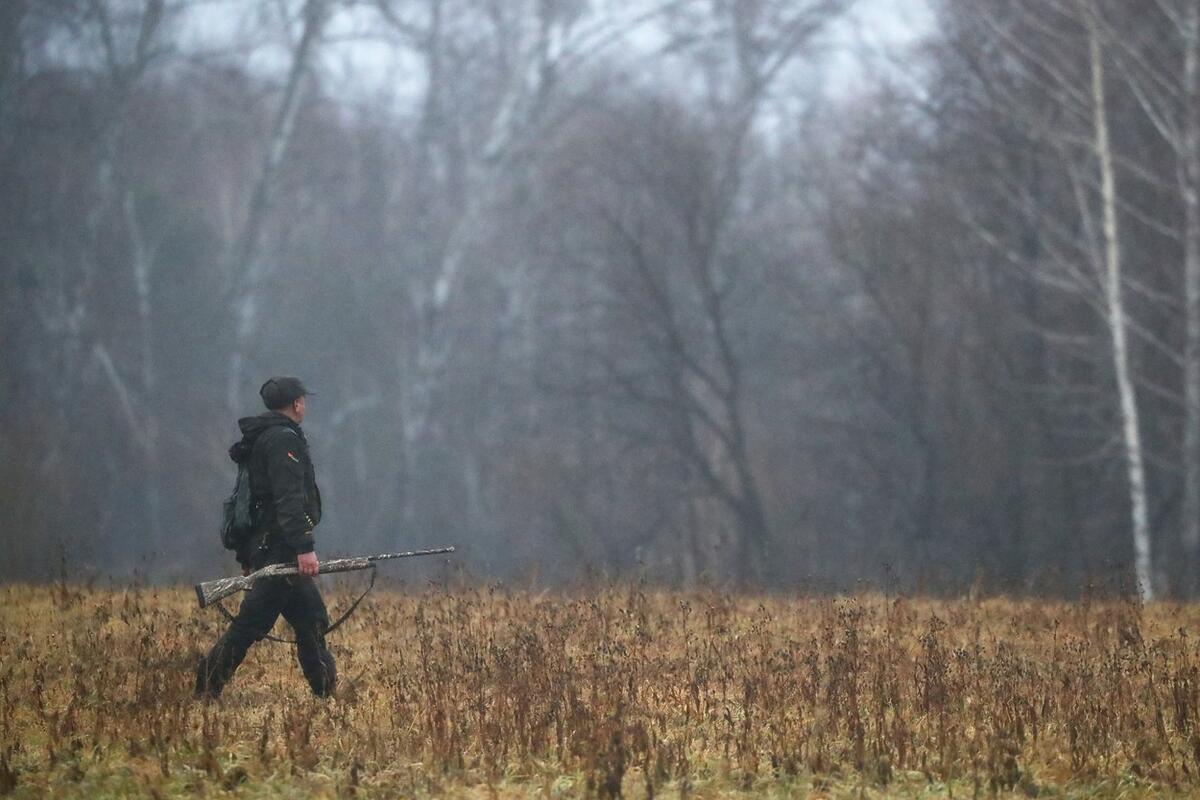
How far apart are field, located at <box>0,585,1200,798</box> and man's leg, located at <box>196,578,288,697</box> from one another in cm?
17

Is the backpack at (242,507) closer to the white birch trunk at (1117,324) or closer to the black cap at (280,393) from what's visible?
the black cap at (280,393)

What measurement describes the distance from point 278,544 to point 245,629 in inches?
19.2

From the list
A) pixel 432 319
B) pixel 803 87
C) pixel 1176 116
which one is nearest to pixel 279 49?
pixel 432 319

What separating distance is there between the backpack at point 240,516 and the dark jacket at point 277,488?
0.03m

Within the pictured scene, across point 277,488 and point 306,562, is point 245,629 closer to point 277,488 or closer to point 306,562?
point 306,562

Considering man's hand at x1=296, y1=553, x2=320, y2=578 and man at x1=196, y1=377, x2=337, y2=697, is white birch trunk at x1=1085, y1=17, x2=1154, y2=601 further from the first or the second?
man's hand at x1=296, y1=553, x2=320, y2=578

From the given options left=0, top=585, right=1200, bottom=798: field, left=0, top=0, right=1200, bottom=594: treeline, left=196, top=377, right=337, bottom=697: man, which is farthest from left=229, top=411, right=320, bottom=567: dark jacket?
left=0, top=0, right=1200, bottom=594: treeline

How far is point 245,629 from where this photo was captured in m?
8.70

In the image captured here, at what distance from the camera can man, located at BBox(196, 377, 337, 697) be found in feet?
28.3

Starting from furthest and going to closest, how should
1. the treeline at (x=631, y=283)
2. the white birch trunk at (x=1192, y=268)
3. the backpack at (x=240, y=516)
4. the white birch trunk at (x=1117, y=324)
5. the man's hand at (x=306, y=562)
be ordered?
the treeline at (x=631, y=283)
the white birch trunk at (x=1117, y=324)
the white birch trunk at (x=1192, y=268)
the backpack at (x=240, y=516)
the man's hand at (x=306, y=562)

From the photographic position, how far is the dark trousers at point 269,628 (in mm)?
8680

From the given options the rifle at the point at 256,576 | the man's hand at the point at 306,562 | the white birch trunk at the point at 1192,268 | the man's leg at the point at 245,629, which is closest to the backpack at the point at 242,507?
the rifle at the point at 256,576

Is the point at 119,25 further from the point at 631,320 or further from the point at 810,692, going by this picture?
the point at 810,692

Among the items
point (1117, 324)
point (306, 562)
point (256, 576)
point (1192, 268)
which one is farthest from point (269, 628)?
point (1192, 268)
